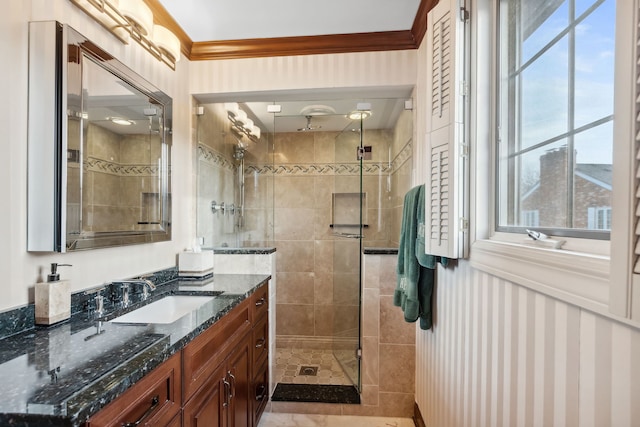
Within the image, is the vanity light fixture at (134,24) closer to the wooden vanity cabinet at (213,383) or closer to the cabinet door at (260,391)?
the wooden vanity cabinet at (213,383)

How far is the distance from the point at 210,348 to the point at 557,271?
1243 mm

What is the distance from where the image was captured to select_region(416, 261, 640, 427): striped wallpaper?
0.64 m

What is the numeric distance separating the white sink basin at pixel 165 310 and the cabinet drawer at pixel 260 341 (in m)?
0.43

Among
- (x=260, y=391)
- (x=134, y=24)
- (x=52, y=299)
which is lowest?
(x=260, y=391)

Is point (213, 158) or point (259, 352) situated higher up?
point (213, 158)

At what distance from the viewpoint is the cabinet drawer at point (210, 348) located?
1.17m

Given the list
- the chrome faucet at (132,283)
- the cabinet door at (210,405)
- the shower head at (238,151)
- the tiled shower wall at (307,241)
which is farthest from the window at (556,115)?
the shower head at (238,151)

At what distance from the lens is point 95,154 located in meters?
1.42

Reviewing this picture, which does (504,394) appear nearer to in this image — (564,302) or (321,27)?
(564,302)

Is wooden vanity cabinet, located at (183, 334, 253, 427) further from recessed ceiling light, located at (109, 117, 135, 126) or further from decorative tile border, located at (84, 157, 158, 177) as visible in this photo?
recessed ceiling light, located at (109, 117, 135, 126)

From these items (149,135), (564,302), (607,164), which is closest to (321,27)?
(149,135)

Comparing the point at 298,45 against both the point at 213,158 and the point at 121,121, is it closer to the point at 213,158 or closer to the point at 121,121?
the point at 213,158

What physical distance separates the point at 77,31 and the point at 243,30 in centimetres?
106

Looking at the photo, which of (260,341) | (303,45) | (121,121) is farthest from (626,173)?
(303,45)
